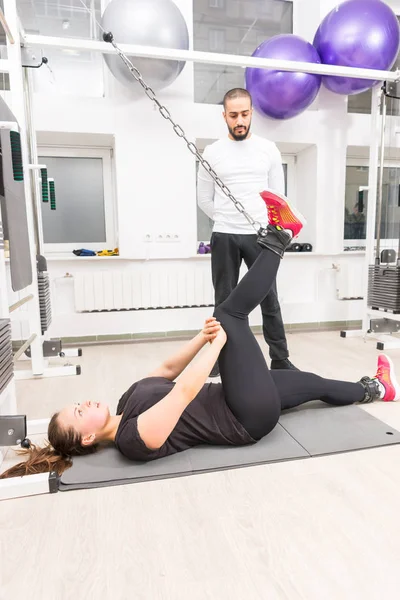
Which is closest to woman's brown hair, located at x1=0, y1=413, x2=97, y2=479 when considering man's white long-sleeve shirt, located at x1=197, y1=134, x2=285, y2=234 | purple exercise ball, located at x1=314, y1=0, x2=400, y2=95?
man's white long-sleeve shirt, located at x1=197, y1=134, x2=285, y2=234

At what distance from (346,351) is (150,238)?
5.75ft

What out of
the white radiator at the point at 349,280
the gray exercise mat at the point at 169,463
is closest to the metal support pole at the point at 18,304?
the gray exercise mat at the point at 169,463

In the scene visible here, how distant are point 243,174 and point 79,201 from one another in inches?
69.4

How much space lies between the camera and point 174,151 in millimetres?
3318

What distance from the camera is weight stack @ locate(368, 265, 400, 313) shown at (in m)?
3.04

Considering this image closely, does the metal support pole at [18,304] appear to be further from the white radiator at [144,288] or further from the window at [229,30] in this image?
the window at [229,30]

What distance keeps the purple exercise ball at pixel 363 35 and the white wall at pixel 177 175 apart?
1.87 feet

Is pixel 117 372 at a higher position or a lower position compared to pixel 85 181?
lower

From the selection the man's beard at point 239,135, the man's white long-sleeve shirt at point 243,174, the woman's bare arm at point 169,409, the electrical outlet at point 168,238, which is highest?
the man's beard at point 239,135

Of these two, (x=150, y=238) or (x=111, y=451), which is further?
(x=150, y=238)

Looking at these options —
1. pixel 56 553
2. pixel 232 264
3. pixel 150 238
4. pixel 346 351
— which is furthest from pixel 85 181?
pixel 56 553

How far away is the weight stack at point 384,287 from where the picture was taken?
304cm

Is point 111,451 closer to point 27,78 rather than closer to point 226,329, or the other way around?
point 226,329

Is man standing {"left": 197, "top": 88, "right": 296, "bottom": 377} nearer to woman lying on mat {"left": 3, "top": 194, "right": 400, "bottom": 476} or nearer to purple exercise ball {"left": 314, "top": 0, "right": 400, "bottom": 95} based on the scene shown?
woman lying on mat {"left": 3, "top": 194, "right": 400, "bottom": 476}
